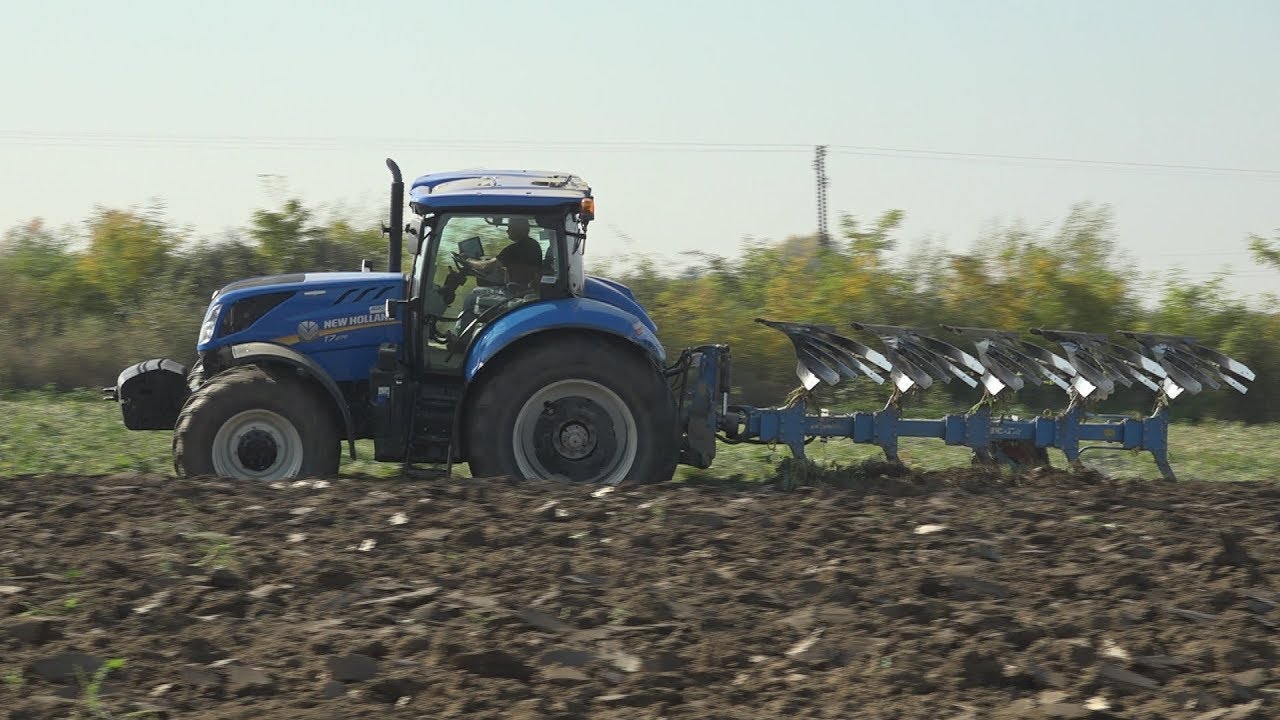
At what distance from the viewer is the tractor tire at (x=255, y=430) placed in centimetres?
890

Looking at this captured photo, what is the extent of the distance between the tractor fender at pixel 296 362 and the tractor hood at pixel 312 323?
0.16 m

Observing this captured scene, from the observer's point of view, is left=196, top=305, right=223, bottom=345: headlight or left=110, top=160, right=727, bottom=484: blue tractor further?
left=196, top=305, right=223, bottom=345: headlight

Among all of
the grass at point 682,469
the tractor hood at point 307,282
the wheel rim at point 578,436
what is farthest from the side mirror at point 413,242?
the grass at point 682,469

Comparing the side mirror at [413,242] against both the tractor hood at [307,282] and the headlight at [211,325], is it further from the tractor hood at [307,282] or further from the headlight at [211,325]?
the headlight at [211,325]

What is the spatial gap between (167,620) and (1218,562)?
186 inches

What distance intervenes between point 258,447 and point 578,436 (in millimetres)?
1984

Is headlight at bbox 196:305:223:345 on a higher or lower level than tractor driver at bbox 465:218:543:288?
lower

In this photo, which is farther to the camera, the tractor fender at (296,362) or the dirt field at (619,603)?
the tractor fender at (296,362)

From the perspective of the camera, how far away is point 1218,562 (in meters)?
6.87

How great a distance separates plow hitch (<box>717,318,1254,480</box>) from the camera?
9.94 m

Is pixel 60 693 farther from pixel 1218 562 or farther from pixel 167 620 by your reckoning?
pixel 1218 562

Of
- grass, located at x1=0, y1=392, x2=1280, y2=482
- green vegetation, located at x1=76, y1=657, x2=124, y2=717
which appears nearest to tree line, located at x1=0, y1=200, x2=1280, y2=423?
grass, located at x1=0, y1=392, x2=1280, y2=482

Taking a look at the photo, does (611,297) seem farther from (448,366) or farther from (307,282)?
(307,282)

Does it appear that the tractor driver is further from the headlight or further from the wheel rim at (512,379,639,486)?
the headlight
